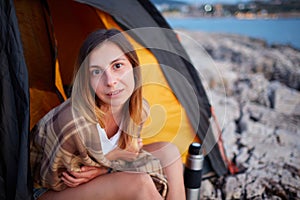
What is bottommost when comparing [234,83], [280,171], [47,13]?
[234,83]

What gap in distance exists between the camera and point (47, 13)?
185cm

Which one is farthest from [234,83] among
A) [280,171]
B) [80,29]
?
[80,29]

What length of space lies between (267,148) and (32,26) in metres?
1.97

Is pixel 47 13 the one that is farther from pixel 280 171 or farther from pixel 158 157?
pixel 280 171

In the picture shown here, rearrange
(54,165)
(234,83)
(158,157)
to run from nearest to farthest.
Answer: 1. (54,165)
2. (158,157)
3. (234,83)

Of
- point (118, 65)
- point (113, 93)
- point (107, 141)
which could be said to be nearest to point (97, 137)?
point (107, 141)

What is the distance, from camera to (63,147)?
1146 millimetres

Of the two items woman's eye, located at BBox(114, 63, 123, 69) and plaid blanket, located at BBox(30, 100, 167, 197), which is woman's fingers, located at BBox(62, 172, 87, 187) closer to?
plaid blanket, located at BBox(30, 100, 167, 197)

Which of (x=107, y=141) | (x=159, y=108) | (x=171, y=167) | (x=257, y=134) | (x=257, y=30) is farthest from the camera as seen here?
(x=257, y=30)

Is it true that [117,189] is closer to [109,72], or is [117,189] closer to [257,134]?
[109,72]

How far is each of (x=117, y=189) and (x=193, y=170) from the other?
548mm

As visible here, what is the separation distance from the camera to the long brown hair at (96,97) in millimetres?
1189

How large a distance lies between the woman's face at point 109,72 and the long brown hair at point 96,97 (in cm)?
2

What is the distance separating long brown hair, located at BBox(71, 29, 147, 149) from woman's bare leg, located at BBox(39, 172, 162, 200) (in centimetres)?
16
